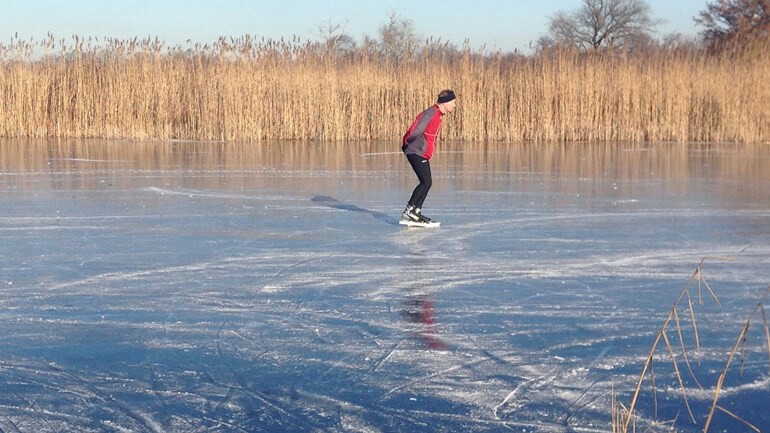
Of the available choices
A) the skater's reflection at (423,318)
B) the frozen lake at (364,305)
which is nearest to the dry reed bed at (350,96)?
the frozen lake at (364,305)

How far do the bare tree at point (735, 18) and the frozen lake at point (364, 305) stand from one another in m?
27.1

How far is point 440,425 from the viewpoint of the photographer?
4.05 meters

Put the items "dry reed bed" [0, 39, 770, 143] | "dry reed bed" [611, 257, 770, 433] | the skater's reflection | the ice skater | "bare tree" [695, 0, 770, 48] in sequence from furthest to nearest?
"bare tree" [695, 0, 770, 48]
"dry reed bed" [0, 39, 770, 143]
the ice skater
the skater's reflection
"dry reed bed" [611, 257, 770, 433]

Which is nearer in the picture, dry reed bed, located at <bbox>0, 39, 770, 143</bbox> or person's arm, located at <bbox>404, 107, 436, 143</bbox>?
person's arm, located at <bbox>404, 107, 436, 143</bbox>

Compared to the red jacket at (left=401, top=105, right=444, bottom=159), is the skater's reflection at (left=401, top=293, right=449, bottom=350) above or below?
below

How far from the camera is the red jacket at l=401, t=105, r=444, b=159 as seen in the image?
9820mm

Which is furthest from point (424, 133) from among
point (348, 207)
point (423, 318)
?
point (423, 318)

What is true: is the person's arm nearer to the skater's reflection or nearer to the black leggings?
the black leggings

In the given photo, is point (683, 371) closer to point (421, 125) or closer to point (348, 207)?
point (421, 125)

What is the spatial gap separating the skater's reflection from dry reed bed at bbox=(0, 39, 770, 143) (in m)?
17.2

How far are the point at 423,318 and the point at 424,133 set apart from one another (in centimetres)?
423

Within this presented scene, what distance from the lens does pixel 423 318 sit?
5.90 meters

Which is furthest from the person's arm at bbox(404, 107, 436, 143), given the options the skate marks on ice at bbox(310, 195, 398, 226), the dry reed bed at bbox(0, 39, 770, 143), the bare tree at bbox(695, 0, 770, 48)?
the bare tree at bbox(695, 0, 770, 48)

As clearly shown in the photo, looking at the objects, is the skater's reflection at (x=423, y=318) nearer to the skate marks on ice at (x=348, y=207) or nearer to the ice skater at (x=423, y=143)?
the ice skater at (x=423, y=143)
